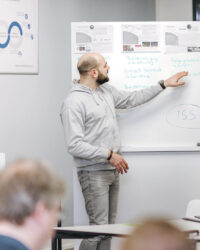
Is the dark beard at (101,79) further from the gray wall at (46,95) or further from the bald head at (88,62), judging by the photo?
the gray wall at (46,95)

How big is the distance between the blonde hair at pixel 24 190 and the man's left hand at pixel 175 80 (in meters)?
2.72

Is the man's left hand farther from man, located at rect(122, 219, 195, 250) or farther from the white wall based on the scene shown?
man, located at rect(122, 219, 195, 250)

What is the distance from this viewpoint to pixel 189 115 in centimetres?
363

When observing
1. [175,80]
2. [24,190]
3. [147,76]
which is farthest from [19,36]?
[24,190]

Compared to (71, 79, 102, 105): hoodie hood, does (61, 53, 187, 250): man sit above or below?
below

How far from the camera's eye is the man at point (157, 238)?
826 mm

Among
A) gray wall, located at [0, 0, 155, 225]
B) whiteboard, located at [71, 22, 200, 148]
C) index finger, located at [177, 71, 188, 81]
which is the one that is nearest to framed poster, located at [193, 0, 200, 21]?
gray wall, located at [0, 0, 155, 225]

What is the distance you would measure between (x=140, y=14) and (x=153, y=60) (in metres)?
1.42

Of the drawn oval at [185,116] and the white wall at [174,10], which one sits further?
the white wall at [174,10]

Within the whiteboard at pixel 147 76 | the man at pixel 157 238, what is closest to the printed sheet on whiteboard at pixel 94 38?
the whiteboard at pixel 147 76

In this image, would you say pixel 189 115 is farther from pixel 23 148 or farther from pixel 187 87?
pixel 23 148

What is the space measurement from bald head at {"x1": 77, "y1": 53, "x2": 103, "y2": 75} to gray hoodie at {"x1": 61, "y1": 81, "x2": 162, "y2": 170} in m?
0.11

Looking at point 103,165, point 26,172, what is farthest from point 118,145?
point 26,172

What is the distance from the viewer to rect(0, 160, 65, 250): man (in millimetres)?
898
